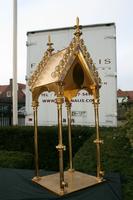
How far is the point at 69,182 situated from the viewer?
4.65m

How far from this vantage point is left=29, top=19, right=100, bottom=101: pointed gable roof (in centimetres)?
452

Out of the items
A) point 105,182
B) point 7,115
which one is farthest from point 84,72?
point 7,115

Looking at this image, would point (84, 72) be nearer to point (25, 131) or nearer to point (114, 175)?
point (114, 175)

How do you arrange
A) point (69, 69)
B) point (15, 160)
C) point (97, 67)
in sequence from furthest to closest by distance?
point (97, 67), point (15, 160), point (69, 69)

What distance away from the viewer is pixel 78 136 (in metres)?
10.1

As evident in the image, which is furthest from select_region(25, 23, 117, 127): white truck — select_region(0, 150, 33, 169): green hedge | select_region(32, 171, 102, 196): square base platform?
select_region(32, 171, 102, 196): square base platform

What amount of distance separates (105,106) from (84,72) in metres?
6.09

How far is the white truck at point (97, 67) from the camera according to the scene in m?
10.9

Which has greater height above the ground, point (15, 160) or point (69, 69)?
point (69, 69)

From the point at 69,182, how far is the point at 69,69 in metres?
1.31

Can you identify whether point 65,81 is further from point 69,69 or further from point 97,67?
point 97,67

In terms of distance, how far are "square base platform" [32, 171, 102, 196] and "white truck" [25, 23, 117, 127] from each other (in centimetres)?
593

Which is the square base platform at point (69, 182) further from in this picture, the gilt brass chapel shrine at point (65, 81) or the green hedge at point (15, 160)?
the green hedge at point (15, 160)

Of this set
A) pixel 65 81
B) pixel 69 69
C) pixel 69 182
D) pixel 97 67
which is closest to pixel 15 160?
pixel 69 182
